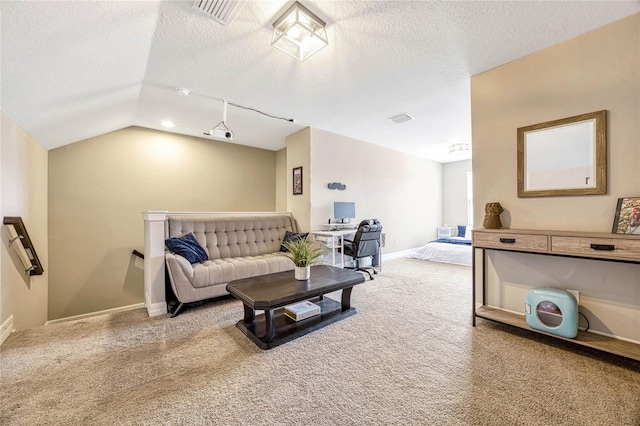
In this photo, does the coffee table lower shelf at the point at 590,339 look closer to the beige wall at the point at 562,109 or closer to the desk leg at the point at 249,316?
the beige wall at the point at 562,109

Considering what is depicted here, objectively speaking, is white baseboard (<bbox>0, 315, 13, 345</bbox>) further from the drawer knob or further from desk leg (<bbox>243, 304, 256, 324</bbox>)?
the drawer knob

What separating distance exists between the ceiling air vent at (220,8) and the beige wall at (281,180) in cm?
376

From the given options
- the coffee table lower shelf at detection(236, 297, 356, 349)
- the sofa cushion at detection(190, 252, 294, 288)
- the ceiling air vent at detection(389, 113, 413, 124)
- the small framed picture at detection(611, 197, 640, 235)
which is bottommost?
the coffee table lower shelf at detection(236, 297, 356, 349)

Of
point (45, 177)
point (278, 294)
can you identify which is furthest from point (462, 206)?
point (45, 177)

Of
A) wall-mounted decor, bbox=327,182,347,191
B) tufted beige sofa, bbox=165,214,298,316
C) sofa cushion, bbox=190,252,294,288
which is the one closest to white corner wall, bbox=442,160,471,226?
wall-mounted decor, bbox=327,182,347,191

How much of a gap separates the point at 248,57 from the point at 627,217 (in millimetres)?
3341

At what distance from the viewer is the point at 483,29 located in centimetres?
201

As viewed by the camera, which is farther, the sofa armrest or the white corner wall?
the white corner wall

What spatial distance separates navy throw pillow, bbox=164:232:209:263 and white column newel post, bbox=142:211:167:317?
144 millimetres

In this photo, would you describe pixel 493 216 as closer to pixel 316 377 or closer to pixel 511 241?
pixel 511 241

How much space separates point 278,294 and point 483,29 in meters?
2.73

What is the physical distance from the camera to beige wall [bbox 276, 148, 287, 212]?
18.4ft

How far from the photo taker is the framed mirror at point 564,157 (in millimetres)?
2010

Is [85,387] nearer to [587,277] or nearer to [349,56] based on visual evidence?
[349,56]
